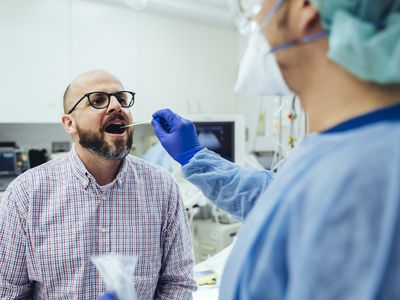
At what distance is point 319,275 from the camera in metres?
0.58

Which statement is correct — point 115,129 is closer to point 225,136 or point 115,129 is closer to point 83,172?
point 83,172

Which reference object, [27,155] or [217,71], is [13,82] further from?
[217,71]

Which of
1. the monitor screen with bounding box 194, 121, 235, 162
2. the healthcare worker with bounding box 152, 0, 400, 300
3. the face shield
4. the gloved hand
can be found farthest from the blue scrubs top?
the monitor screen with bounding box 194, 121, 235, 162

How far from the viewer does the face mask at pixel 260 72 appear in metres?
0.88

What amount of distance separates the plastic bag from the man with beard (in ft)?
2.13

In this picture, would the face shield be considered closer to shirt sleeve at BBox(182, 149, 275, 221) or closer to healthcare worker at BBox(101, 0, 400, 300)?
healthcare worker at BBox(101, 0, 400, 300)

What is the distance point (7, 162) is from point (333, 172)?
293 centimetres

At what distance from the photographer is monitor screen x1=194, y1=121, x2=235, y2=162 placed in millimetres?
3312

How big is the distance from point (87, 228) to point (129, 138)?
0.38m

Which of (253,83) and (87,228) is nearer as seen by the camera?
(253,83)

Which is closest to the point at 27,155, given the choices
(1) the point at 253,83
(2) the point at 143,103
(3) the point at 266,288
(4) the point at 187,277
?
(2) the point at 143,103

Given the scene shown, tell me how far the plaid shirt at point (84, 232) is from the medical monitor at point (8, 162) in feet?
5.48

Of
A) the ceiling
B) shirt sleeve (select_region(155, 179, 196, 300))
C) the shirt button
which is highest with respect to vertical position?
the ceiling

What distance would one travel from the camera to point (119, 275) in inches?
30.4
